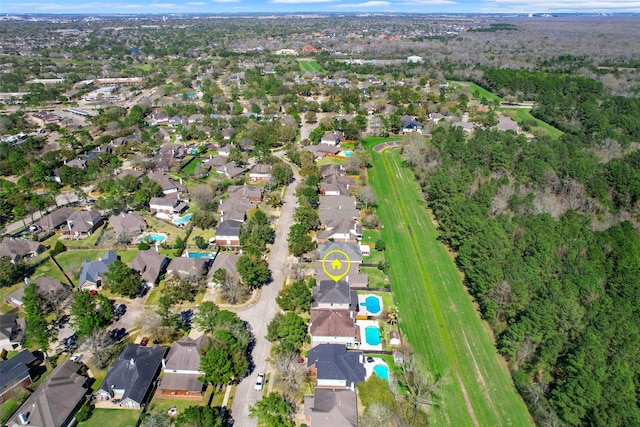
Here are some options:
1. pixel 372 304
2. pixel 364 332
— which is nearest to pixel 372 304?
pixel 372 304

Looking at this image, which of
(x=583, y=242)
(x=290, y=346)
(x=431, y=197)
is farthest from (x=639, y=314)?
(x=431, y=197)

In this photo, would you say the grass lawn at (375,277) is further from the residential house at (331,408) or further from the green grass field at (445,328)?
the residential house at (331,408)

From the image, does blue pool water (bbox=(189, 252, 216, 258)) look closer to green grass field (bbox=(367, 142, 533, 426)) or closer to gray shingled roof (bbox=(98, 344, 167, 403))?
gray shingled roof (bbox=(98, 344, 167, 403))

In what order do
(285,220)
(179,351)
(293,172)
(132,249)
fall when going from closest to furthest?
(179,351)
(132,249)
(285,220)
(293,172)

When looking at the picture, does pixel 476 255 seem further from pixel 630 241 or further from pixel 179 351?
pixel 179 351

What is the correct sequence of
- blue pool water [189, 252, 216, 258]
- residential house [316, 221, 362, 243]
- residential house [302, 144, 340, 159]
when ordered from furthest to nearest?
residential house [302, 144, 340, 159]
residential house [316, 221, 362, 243]
blue pool water [189, 252, 216, 258]

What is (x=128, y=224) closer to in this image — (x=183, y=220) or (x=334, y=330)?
(x=183, y=220)

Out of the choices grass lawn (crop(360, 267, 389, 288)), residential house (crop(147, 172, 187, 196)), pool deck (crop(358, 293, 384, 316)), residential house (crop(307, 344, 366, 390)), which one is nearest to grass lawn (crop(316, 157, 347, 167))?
residential house (crop(147, 172, 187, 196))
